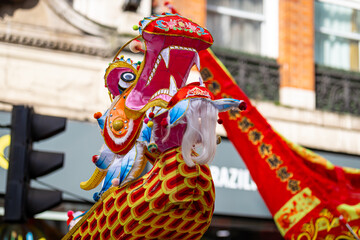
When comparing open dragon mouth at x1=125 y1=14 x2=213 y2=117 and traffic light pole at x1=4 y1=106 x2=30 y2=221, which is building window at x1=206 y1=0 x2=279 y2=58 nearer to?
traffic light pole at x1=4 y1=106 x2=30 y2=221

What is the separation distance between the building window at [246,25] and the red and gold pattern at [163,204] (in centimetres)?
612

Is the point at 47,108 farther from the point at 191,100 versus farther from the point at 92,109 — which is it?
the point at 191,100

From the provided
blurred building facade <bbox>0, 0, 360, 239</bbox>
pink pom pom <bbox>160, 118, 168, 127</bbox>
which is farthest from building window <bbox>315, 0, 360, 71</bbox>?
pink pom pom <bbox>160, 118, 168, 127</bbox>

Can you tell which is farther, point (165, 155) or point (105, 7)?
point (105, 7)

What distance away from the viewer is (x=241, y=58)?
31.9ft

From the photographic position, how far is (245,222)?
9.14 meters

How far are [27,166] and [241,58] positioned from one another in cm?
533

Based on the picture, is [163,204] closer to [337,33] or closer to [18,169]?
[18,169]

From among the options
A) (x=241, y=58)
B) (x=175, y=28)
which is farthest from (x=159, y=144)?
(x=241, y=58)

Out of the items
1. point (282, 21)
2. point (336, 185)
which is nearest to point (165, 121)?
point (336, 185)

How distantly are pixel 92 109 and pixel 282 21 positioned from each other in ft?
11.0

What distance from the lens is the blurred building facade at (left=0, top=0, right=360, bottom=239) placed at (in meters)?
8.39

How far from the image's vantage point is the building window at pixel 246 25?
33.2ft

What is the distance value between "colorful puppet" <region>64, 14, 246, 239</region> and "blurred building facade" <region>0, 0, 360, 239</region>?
401cm
